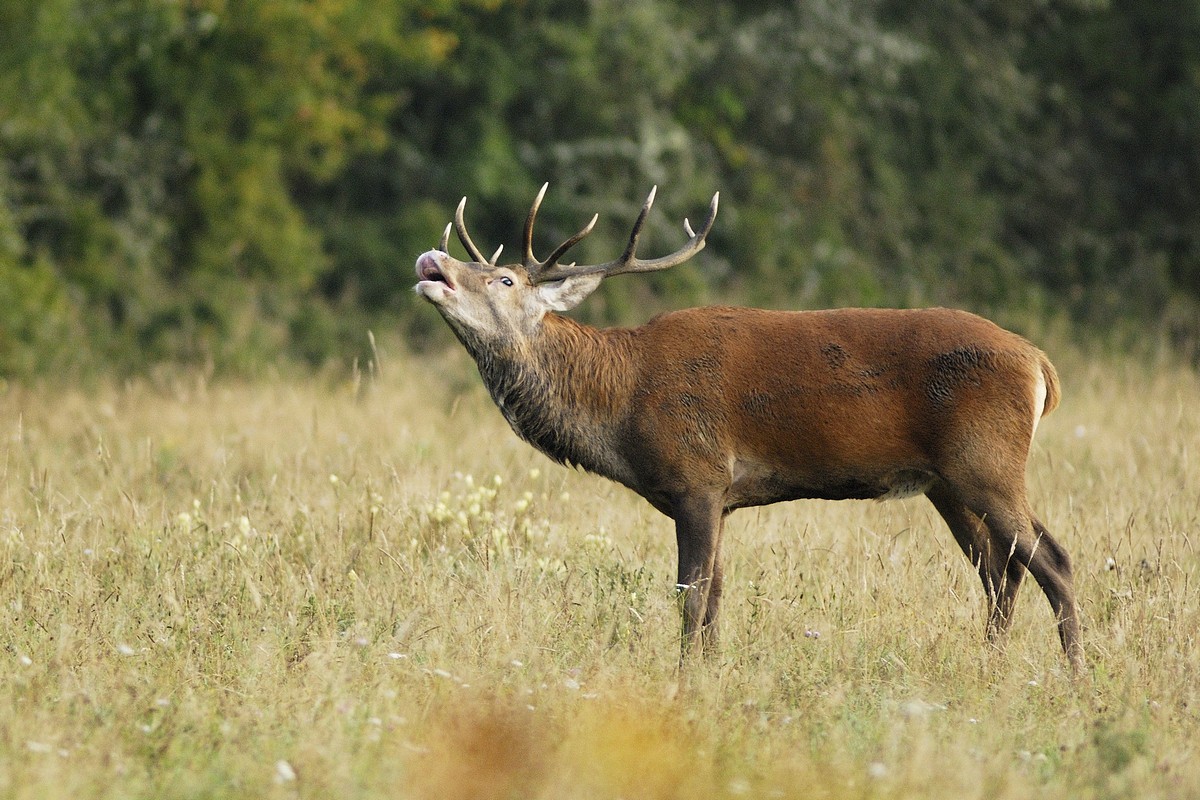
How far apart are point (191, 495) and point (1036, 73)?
14.5m

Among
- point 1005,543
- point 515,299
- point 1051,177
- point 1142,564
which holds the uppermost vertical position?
point 515,299

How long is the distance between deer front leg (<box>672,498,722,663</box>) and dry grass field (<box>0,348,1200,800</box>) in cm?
9

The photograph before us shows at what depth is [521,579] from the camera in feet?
22.5

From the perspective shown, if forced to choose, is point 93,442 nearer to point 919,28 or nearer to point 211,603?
point 211,603

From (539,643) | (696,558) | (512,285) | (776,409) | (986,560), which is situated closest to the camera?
(539,643)

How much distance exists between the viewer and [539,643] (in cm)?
615

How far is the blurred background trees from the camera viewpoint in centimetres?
1611

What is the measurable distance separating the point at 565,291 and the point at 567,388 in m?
0.46

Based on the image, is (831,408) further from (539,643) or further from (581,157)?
(581,157)

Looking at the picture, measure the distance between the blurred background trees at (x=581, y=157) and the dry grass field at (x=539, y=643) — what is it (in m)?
7.03

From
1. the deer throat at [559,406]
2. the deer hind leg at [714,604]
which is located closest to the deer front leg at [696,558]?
the deer hind leg at [714,604]

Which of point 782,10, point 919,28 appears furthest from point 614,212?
point 919,28

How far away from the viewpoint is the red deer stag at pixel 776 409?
21.6 feet

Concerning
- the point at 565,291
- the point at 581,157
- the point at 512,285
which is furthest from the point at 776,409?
the point at 581,157
